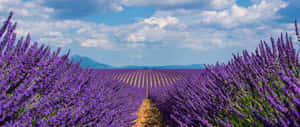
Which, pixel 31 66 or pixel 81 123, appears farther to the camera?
pixel 81 123

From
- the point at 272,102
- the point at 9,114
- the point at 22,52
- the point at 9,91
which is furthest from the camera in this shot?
the point at 22,52

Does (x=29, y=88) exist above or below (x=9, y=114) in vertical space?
above

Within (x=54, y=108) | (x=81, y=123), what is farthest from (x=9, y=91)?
(x=81, y=123)

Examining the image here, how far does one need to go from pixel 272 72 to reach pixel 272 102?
31.1 inches

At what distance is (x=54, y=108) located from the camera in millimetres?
1560

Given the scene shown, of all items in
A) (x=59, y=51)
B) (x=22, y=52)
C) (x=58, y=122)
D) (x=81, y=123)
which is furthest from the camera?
(x=59, y=51)

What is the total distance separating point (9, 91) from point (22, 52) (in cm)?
39

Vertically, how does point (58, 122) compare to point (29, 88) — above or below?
below

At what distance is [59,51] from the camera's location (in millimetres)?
2004

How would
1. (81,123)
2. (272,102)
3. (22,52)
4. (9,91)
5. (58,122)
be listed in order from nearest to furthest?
1. (272,102)
2. (9,91)
3. (58,122)
4. (22,52)
5. (81,123)

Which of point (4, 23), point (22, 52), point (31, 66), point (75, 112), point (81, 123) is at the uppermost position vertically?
point (4, 23)

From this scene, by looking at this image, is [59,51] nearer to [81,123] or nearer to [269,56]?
[81,123]

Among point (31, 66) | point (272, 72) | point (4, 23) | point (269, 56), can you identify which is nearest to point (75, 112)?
point (31, 66)

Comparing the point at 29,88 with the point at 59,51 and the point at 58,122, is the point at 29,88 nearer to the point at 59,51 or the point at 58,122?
the point at 58,122
